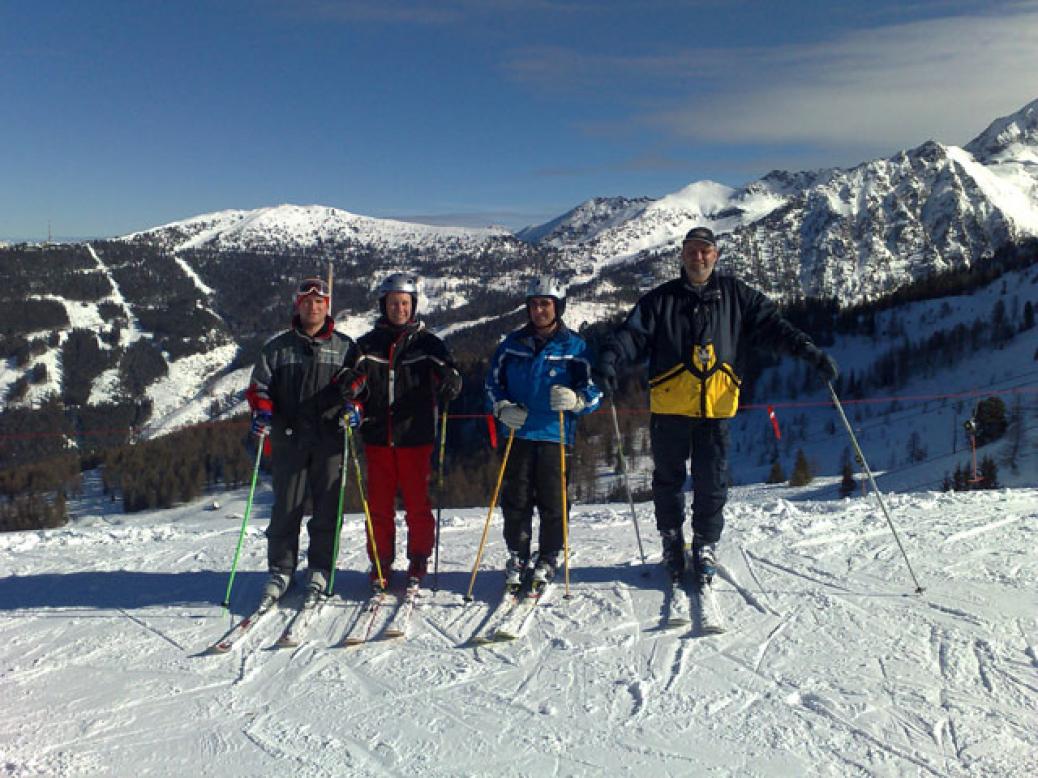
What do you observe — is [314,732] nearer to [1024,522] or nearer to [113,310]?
[1024,522]

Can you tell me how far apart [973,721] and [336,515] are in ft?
13.9

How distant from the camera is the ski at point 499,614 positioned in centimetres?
471

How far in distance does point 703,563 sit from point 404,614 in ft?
7.41

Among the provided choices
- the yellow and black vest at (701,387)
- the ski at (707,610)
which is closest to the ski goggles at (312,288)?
the yellow and black vest at (701,387)

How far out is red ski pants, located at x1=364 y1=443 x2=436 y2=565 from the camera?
5430 mm

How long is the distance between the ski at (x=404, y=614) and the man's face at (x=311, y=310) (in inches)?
84.8

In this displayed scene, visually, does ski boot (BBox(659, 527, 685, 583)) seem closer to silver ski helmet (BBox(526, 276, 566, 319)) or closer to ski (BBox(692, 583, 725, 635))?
ski (BBox(692, 583, 725, 635))

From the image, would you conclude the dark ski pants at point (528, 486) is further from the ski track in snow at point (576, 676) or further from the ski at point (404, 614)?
the ski at point (404, 614)

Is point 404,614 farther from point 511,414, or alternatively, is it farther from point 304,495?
point 511,414

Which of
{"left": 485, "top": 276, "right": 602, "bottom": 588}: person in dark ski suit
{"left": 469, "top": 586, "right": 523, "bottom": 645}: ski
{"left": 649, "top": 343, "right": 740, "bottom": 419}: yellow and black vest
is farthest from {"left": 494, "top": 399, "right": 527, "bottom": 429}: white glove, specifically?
{"left": 469, "top": 586, "right": 523, "bottom": 645}: ski

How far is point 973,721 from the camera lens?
11.7 feet

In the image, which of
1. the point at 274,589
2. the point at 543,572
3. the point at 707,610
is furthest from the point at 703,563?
the point at 274,589

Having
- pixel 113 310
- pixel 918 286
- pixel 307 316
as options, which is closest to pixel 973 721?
pixel 307 316

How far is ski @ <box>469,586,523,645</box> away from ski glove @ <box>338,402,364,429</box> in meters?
1.69
